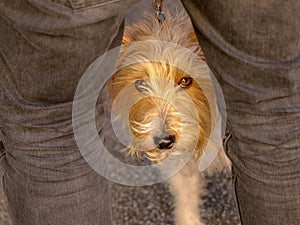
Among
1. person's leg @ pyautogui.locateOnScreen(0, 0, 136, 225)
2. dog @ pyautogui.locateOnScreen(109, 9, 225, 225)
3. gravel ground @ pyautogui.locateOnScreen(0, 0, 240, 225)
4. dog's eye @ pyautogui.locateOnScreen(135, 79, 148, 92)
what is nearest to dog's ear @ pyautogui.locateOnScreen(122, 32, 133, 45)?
dog @ pyautogui.locateOnScreen(109, 9, 225, 225)

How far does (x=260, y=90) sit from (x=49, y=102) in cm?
41

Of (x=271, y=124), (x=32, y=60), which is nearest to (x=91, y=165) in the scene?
(x=32, y=60)

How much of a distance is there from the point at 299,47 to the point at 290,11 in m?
0.09

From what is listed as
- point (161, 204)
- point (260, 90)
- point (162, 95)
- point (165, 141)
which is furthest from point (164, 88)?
point (260, 90)

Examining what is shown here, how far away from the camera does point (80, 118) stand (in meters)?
1.03

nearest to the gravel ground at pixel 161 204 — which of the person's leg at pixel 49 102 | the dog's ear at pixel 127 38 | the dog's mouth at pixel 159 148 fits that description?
the dog's mouth at pixel 159 148

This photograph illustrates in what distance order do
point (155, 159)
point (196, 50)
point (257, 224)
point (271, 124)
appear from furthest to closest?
point (155, 159), point (196, 50), point (257, 224), point (271, 124)

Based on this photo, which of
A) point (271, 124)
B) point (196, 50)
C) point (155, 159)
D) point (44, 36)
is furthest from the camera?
point (155, 159)

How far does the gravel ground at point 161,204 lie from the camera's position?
1888 millimetres

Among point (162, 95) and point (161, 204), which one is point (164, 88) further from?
point (161, 204)

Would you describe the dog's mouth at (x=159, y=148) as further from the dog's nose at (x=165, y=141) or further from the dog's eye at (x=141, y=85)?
the dog's eye at (x=141, y=85)

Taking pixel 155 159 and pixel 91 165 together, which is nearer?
pixel 91 165

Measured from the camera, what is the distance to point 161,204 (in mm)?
1931

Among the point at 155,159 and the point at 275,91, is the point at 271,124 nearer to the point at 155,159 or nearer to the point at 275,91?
the point at 275,91
